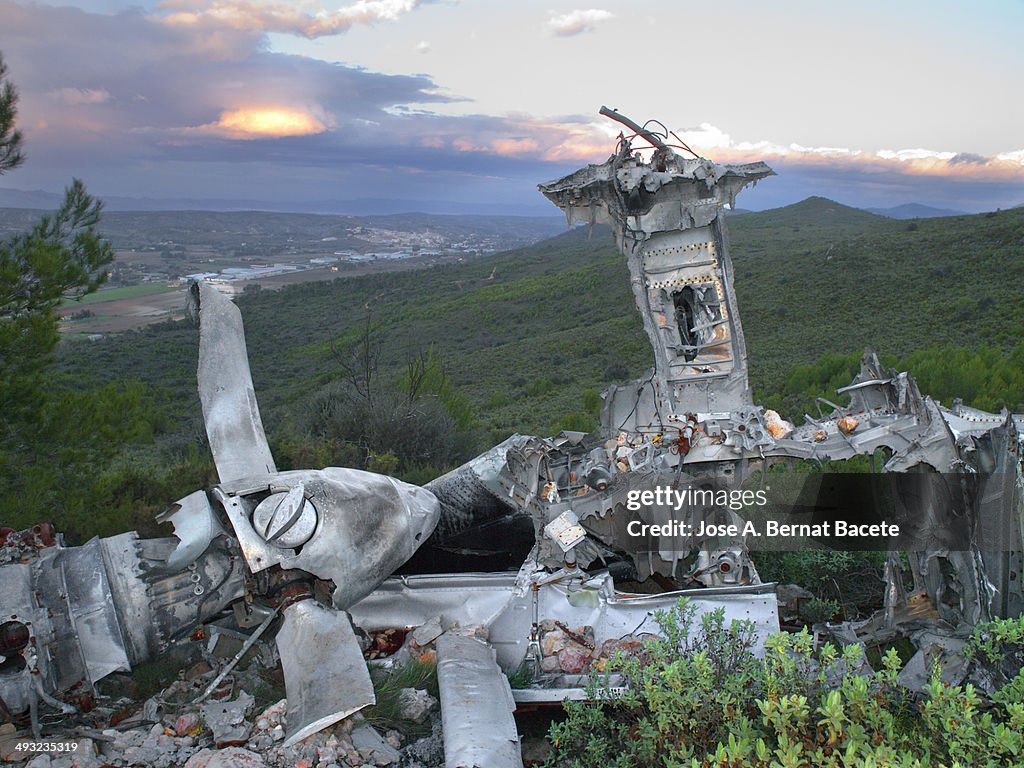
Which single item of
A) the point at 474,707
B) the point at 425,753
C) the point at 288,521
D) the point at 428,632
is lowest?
the point at 425,753

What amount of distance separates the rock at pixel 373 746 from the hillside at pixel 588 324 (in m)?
11.1

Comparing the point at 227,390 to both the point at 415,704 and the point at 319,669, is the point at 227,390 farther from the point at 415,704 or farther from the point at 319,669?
the point at 415,704

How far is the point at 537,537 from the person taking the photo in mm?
6621

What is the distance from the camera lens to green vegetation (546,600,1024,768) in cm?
368

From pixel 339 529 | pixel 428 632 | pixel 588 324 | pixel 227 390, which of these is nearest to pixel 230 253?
pixel 588 324

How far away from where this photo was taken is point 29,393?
8.52m

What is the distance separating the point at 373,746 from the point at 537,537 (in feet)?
7.80

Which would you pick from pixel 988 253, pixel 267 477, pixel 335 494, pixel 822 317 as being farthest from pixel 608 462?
pixel 988 253

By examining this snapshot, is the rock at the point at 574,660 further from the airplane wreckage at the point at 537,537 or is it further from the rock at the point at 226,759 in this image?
the rock at the point at 226,759

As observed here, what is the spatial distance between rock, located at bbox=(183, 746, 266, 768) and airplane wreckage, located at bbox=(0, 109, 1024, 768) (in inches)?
13.8

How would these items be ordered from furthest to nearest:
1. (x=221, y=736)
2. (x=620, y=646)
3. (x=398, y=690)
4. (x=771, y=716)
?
(x=620, y=646), (x=398, y=690), (x=221, y=736), (x=771, y=716)

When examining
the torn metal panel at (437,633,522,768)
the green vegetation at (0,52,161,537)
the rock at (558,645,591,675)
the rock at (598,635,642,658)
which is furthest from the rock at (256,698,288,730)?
the green vegetation at (0,52,161,537)

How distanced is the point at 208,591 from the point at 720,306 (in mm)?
5506

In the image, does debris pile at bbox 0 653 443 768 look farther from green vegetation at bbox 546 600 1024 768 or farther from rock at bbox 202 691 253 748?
green vegetation at bbox 546 600 1024 768
